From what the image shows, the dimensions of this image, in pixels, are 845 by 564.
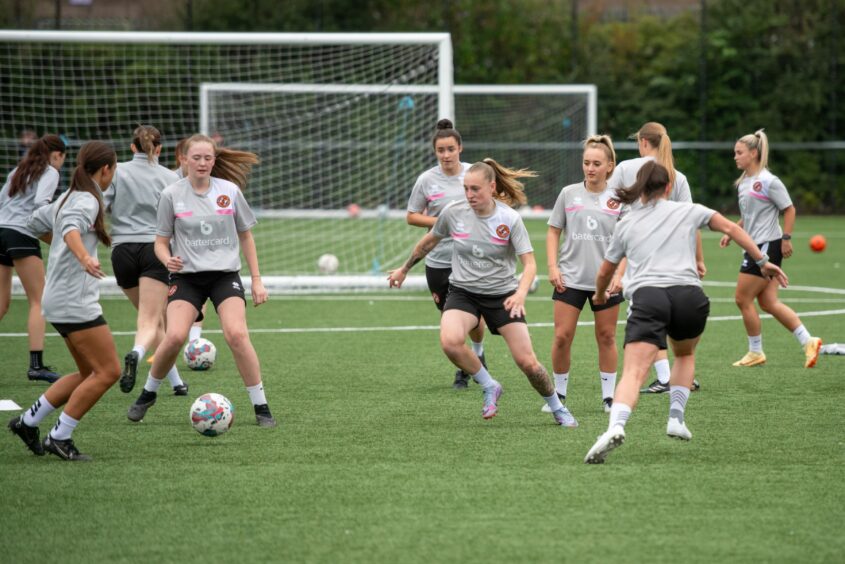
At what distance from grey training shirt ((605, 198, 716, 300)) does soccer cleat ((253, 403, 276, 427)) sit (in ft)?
8.37

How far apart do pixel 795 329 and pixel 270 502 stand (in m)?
6.17

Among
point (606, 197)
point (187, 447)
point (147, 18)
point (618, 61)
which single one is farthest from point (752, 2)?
point (187, 447)

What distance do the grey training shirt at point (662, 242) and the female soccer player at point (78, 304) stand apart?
2965 millimetres

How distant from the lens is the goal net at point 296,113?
17719mm

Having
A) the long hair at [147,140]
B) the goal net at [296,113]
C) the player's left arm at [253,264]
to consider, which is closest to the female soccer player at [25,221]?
the long hair at [147,140]

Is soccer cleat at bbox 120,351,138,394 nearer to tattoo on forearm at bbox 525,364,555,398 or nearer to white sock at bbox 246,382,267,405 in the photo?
white sock at bbox 246,382,267,405

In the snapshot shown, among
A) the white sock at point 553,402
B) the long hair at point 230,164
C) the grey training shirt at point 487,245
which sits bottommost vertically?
the white sock at point 553,402

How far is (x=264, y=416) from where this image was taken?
7730 mm

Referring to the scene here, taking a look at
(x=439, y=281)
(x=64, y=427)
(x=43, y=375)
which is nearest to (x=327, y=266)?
(x=43, y=375)

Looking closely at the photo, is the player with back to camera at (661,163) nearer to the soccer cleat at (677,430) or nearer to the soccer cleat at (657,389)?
the soccer cleat at (657,389)

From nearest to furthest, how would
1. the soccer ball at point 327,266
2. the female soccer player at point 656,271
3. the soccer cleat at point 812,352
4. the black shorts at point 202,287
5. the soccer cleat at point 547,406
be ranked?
the female soccer player at point 656,271
the black shorts at point 202,287
the soccer cleat at point 547,406
the soccer cleat at point 812,352
the soccer ball at point 327,266

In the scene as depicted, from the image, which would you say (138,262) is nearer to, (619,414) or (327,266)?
(619,414)

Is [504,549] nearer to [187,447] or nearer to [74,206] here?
[187,447]

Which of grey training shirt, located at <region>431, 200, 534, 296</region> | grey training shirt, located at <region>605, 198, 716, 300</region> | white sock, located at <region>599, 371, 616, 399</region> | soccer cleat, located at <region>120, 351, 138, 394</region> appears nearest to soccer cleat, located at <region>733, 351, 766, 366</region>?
white sock, located at <region>599, 371, 616, 399</region>
